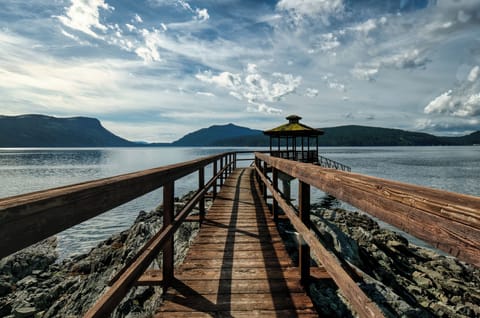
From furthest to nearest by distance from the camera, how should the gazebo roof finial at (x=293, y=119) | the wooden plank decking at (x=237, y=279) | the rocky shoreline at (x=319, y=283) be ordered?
1. the gazebo roof finial at (x=293, y=119)
2. the rocky shoreline at (x=319, y=283)
3. the wooden plank decking at (x=237, y=279)

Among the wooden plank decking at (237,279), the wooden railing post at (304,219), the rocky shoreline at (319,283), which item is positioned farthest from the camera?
the rocky shoreline at (319,283)

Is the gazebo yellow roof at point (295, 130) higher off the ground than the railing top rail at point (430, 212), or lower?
higher

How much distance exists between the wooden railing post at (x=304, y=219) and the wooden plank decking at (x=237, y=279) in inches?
5.7

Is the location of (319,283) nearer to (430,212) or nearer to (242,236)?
(242,236)

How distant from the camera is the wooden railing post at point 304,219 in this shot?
9.10 feet

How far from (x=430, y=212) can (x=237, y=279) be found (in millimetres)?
2706

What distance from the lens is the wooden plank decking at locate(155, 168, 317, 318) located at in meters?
2.58

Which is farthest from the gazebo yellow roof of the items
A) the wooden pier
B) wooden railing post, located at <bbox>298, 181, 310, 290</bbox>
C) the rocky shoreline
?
wooden railing post, located at <bbox>298, 181, 310, 290</bbox>

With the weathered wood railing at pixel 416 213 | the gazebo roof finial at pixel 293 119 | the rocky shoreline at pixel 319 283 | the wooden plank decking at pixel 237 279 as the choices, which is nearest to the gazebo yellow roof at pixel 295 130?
the gazebo roof finial at pixel 293 119

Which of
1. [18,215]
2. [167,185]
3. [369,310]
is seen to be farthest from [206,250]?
[18,215]

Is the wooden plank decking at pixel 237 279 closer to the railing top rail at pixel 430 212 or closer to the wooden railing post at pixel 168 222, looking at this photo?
the wooden railing post at pixel 168 222

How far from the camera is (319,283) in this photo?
14.4 ft

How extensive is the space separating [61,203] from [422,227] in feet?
4.78

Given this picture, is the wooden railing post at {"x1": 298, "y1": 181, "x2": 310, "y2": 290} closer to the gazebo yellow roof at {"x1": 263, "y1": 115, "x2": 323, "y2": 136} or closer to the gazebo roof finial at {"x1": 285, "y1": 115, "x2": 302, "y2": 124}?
the gazebo yellow roof at {"x1": 263, "y1": 115, "x2": 323, "y2": 136}
